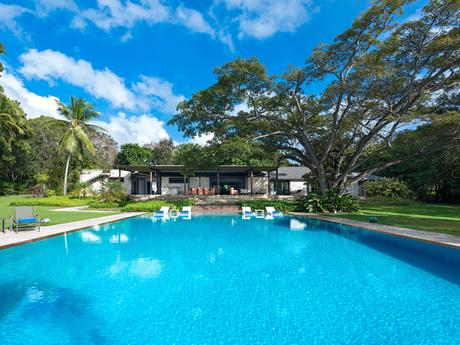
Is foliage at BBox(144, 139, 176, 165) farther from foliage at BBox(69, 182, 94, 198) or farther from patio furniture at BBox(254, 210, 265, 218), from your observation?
patio furniture at BBox(254, 210, 265, 218)

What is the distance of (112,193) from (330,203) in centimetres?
1766

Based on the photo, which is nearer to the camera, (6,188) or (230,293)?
(230,293)

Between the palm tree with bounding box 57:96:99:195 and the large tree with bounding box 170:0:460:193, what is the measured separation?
12.8 metres

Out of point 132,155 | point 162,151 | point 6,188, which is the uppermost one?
point 162,151

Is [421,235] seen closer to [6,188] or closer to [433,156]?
[433,156]

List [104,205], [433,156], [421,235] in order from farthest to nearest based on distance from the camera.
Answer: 1. [433,156]
2. [104,205]
3. [421,235]

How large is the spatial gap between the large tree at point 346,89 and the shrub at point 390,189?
815 centimetres

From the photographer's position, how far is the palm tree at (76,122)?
26.8m

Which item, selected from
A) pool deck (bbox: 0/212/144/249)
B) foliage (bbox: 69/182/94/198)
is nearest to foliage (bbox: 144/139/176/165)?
foliage (bbox: 69/182/94/198)

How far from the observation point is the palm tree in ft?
87.8

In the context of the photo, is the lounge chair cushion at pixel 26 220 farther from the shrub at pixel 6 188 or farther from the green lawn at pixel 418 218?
the shrub at pixel 6 188

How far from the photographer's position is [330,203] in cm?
1819

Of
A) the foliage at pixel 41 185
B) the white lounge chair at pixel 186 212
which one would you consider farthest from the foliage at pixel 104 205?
the foliage at pixel 41 185

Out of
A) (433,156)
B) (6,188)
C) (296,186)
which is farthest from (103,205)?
(433,156)
